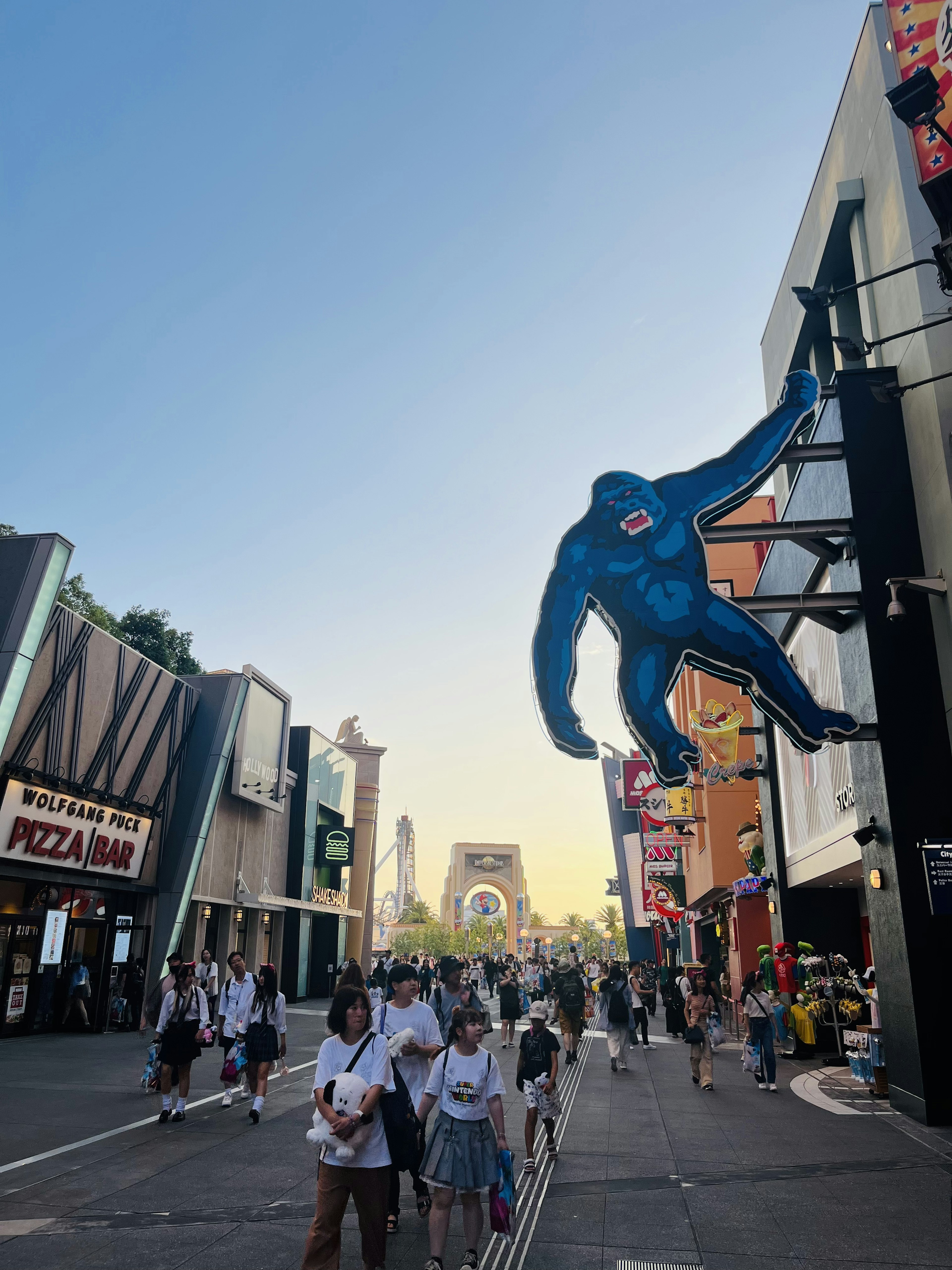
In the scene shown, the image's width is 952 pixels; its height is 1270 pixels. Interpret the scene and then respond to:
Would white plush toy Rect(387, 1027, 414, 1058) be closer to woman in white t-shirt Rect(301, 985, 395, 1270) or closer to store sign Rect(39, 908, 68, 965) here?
woman in white t-shirt Rect(301, 985, 395, 1270)

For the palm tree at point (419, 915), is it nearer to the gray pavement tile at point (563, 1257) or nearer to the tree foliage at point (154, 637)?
the tree foliage at point (154, 637)

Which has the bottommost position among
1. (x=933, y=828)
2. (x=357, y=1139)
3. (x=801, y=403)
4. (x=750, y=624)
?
(x=357, y=1139)

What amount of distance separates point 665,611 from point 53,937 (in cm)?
1515

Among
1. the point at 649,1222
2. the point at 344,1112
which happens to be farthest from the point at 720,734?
the point at 344,1112

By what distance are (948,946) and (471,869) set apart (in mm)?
131359

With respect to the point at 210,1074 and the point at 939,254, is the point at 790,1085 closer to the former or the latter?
the point at 210,1074

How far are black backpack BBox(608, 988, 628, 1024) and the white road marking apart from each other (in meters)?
5.11

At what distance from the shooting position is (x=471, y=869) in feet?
452

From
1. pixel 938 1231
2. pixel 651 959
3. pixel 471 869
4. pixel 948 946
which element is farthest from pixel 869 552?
pixel 471 869

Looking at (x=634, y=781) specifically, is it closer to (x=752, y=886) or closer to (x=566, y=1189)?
(x=752, y=886)

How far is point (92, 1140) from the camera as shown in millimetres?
9164

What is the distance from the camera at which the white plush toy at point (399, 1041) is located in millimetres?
6891

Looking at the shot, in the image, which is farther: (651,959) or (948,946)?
(651,959)

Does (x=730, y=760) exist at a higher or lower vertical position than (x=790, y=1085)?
higher
